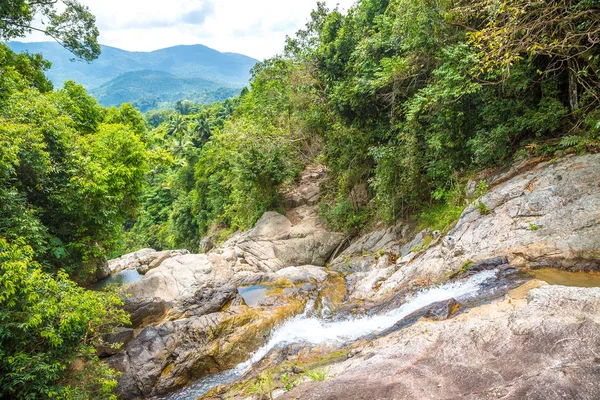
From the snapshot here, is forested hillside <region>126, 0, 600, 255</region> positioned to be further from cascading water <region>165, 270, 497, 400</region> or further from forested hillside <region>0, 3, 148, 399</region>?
forested hillside <region>0, 3, 148, 399</region>

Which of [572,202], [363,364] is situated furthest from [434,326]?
[572,202]

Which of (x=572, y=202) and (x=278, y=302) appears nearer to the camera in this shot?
(x=572, y=202)

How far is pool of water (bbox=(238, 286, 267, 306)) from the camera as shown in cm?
1116

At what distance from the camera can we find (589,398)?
119 inches

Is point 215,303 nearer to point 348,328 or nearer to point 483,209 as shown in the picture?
point 348,328

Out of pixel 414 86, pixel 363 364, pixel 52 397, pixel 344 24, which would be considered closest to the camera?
pixel 363 364

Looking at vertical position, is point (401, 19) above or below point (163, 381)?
above

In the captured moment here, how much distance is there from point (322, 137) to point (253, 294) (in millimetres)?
10310

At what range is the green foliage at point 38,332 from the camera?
207 inches

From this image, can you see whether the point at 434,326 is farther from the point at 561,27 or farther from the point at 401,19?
the point at 401,19

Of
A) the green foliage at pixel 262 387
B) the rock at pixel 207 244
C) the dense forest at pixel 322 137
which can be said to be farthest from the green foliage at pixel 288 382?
the rock at pixel 207 244

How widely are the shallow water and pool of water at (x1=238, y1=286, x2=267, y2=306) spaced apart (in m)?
7.87

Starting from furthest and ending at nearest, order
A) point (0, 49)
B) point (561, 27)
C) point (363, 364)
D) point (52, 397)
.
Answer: point (0, 49) < point (561, 27) < point (52, 397) < point (363, 364)

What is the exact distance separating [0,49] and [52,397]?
40.9 feet
